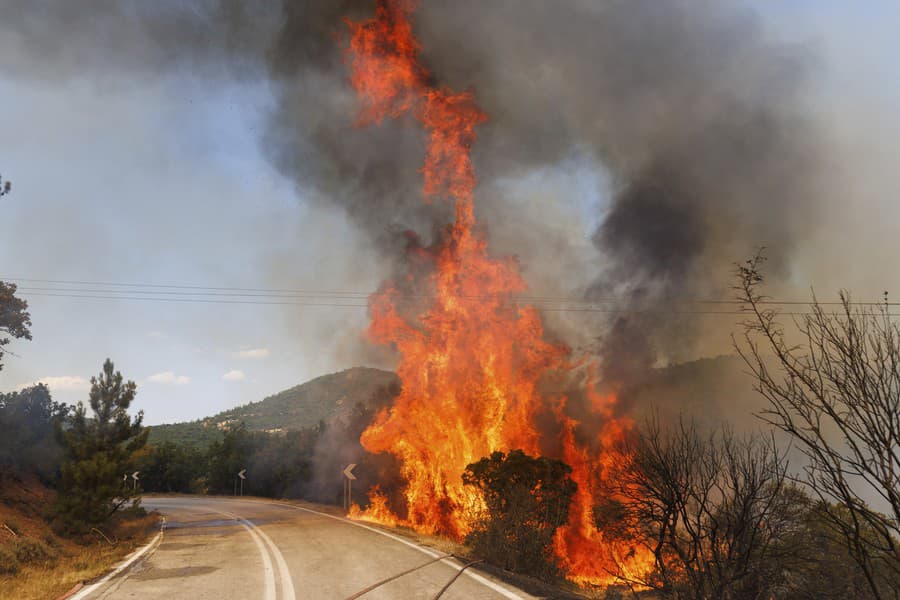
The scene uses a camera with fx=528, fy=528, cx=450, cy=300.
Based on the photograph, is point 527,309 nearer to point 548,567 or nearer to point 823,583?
point 548,567

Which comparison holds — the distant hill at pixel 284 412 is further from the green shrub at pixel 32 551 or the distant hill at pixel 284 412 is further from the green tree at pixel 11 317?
the green shrub at pixel 32 551

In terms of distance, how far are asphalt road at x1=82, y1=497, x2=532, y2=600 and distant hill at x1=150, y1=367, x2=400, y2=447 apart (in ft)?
286

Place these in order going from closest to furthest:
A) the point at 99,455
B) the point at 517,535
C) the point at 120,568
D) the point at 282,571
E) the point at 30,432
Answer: the point at 282,571, the point at 120,568, the point at 517,535, the point at 99,455, the point at 30,432

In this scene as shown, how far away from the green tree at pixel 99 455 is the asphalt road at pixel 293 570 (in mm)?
2238

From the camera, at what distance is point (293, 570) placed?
10.3m

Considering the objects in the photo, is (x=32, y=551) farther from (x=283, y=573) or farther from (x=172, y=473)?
(x=172, y=473)

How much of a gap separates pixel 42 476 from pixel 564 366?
28041mm

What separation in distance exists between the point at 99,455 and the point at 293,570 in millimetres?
10344

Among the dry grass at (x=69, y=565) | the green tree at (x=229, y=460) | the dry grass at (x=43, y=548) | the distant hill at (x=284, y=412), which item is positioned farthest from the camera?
the distant hill at (x=284, y=412)

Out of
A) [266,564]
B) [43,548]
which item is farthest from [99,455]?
[266,564]

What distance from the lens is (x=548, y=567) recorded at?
11.9m

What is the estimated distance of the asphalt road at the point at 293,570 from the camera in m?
8.36

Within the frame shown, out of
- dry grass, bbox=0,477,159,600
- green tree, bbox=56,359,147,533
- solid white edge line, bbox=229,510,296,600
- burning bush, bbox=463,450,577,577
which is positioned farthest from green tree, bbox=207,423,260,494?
burning bush, bbox=463,450,577,577

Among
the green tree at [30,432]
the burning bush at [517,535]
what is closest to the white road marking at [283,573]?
the burning bush at [517,535]
